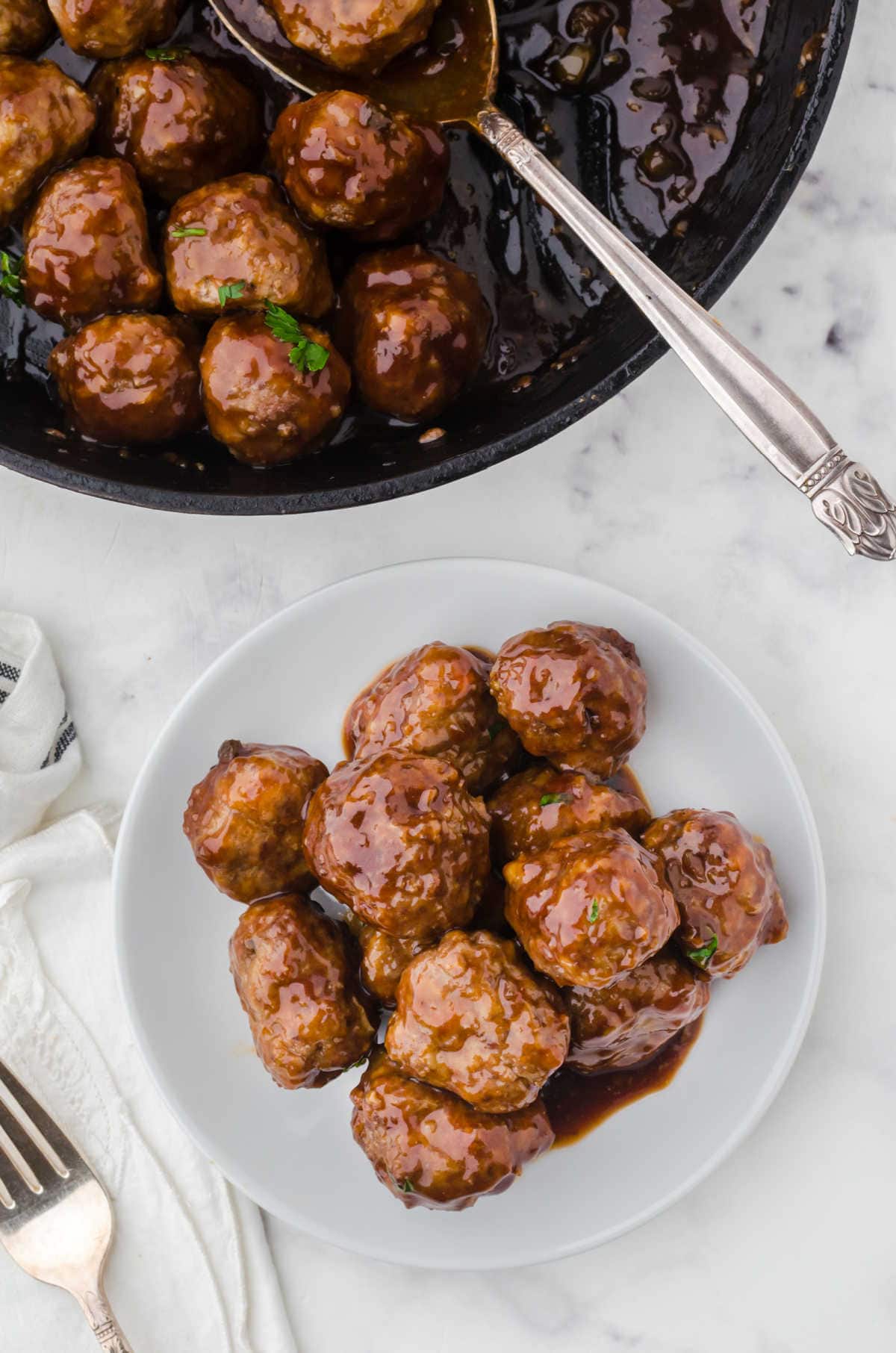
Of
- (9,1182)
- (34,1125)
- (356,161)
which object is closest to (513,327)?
(356,161)

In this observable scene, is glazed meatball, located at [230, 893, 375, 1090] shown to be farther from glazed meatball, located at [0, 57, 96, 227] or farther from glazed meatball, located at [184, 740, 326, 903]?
glazed meatball, located at [0, 57, 96, 227]

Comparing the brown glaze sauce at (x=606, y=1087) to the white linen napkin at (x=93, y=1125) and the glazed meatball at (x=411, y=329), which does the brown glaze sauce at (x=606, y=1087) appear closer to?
the white linen napkin at (x=93, y=1125)

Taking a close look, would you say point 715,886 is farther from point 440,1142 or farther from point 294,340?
point 294,340

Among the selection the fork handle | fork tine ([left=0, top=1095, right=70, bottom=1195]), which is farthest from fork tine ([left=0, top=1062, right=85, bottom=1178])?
the fork handle

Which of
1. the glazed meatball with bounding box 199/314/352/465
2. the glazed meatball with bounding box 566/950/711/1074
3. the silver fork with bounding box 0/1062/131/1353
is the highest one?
the glazed meatball with bounding box 199/314/352/465

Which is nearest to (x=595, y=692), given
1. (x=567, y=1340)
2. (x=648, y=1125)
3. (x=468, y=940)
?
(x=468, y=940)

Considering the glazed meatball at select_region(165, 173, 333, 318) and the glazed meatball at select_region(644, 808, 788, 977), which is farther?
the glazed meatball at select_region(644, 808, 788, 977)
